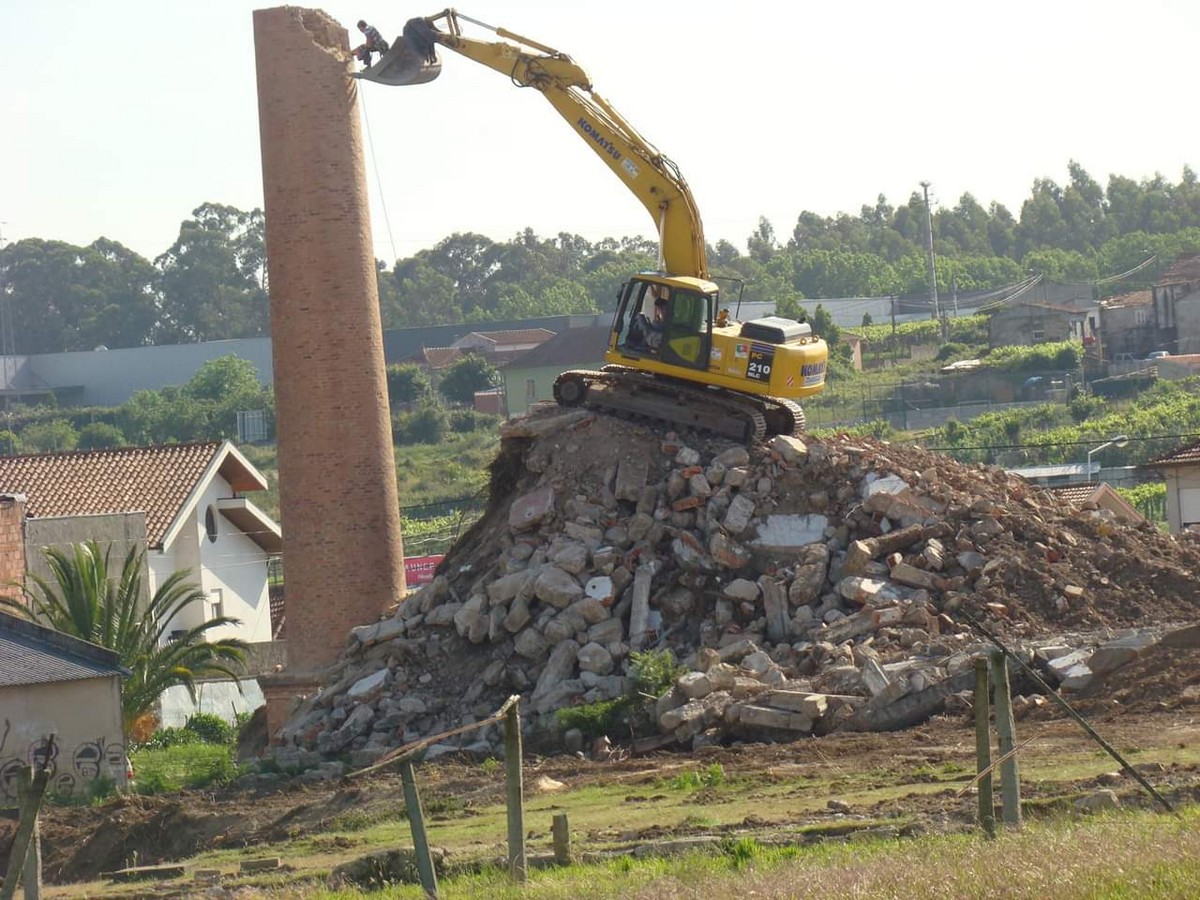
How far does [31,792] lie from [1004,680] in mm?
5756

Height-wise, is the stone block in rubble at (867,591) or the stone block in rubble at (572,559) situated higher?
the stone block in rubble at (572,559)

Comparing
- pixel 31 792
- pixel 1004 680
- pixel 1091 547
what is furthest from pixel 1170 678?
pixel 31 792

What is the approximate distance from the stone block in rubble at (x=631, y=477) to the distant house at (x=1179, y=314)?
6162 cm

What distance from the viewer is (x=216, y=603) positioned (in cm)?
4194

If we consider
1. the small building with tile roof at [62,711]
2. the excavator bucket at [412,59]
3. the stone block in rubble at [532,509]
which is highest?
the excavator bucket at [412,59]

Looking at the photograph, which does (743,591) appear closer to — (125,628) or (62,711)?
(62,711)

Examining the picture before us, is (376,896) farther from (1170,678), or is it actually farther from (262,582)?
(262,582)

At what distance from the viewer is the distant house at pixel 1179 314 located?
7956 centimetres

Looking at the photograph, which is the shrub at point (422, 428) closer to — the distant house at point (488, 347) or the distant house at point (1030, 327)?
the distant house at point (488, 347)

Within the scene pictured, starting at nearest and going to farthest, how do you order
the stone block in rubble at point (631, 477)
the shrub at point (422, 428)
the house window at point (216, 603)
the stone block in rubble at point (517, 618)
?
the stone block in rubble at point (517, 618)
the stone block in rubble at point (631, 477)
the house window at point (216, 603)
the shrub at point (422, 428)

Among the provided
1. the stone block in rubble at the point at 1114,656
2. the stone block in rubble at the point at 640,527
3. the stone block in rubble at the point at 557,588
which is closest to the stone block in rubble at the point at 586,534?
the stone block in rubble at the point at 640,527

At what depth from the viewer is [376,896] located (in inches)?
449

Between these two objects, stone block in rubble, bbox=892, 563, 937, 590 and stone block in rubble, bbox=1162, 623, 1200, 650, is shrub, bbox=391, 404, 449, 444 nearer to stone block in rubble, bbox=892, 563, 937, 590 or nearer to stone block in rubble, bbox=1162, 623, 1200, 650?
stone block in rubble, bbox=892, 563, 937, 590

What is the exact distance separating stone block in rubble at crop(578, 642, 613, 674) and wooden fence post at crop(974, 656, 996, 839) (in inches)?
344
